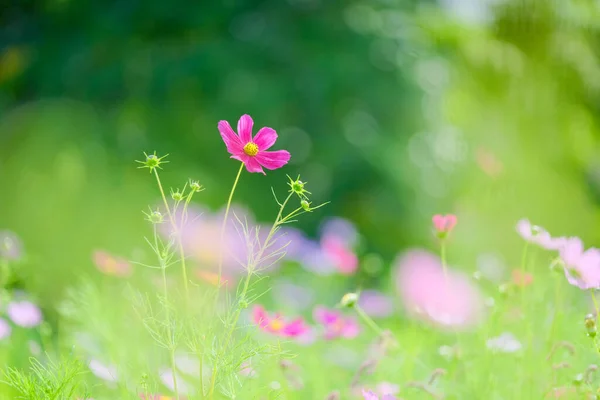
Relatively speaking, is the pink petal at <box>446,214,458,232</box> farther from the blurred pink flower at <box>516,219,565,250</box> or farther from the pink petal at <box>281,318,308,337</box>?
the pink petal at <box>281,318,308,337</box>

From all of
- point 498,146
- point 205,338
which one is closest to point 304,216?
point 498,146

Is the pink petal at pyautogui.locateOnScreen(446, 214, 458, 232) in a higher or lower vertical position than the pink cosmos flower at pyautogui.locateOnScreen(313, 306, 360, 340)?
higher

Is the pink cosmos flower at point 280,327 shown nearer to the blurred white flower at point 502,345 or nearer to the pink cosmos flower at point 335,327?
the pink cosmos flower at point 335,327

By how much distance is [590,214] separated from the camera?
404 cm

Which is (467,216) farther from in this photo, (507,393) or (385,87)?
(507,393)

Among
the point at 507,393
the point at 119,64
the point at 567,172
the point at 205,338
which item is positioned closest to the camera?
the point at 205,338

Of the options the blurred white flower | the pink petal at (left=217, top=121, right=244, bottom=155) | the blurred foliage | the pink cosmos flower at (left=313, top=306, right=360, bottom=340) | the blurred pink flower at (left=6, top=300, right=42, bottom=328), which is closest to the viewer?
the pink petal at (left=217, top=121, right=244, bottom=155)

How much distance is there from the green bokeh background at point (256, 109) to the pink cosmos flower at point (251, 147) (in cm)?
211

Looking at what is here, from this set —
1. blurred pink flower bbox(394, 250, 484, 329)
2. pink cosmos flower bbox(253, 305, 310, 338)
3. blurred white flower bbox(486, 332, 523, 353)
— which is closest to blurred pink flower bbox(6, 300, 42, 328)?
pink cosmos flower bbox(253, 305, 310, 338)

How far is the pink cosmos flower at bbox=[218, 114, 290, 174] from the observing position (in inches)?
29.3

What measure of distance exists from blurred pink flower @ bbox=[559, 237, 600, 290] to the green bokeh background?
214cm

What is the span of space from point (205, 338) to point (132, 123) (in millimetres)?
2465

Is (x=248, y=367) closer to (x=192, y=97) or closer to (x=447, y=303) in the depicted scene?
(x=447, y=303)

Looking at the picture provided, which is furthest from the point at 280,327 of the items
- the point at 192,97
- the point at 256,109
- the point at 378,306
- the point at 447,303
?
the point at 192,97
